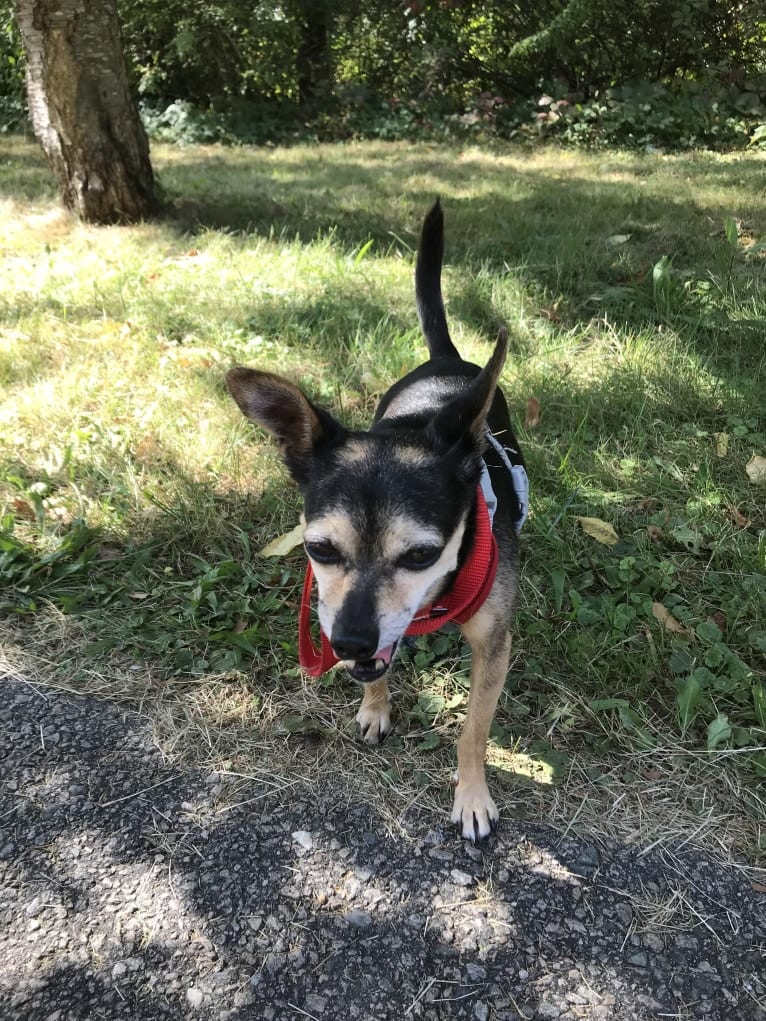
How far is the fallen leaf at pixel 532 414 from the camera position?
3.97 meters

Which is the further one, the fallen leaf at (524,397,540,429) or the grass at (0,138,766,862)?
the fallen leaf at (524,397,540,429)

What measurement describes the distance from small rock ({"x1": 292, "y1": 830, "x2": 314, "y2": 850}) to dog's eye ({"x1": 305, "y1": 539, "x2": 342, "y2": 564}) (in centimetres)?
91

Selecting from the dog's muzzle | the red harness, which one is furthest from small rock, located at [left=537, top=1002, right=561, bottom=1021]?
the red harness

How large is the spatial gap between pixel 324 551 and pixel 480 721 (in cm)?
80

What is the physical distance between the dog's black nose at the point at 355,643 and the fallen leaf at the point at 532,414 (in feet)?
8.02

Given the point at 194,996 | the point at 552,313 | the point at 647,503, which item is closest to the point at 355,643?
the point at 194,996

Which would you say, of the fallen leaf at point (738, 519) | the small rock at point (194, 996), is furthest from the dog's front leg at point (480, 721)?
the fallen leaf at point (738, 519)

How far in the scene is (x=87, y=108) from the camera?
5.86 m

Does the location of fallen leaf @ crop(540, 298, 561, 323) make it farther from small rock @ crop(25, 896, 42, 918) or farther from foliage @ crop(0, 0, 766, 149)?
foliage @ crop(0, 0, 766, 149)

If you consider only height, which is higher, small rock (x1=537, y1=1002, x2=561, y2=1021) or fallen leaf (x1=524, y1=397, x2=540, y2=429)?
fallen leaf (x1=524, y1=397, x2=540, y2=429)

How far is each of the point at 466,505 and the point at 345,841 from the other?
1.15 meters

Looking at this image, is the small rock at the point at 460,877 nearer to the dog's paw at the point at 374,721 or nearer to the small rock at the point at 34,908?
the dog's paw at the point at 374,721

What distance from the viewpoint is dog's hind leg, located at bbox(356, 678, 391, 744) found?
257 cm

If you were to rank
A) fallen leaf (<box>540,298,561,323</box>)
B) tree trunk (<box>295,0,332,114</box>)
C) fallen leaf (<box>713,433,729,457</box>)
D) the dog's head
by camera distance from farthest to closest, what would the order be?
tree trunk (<box>295,0,332,114</box>) → fallen leaf (<box>540,298,561,323</box>) → fallen leaf (<box>713,433,729,457</box>) → the dog's head
